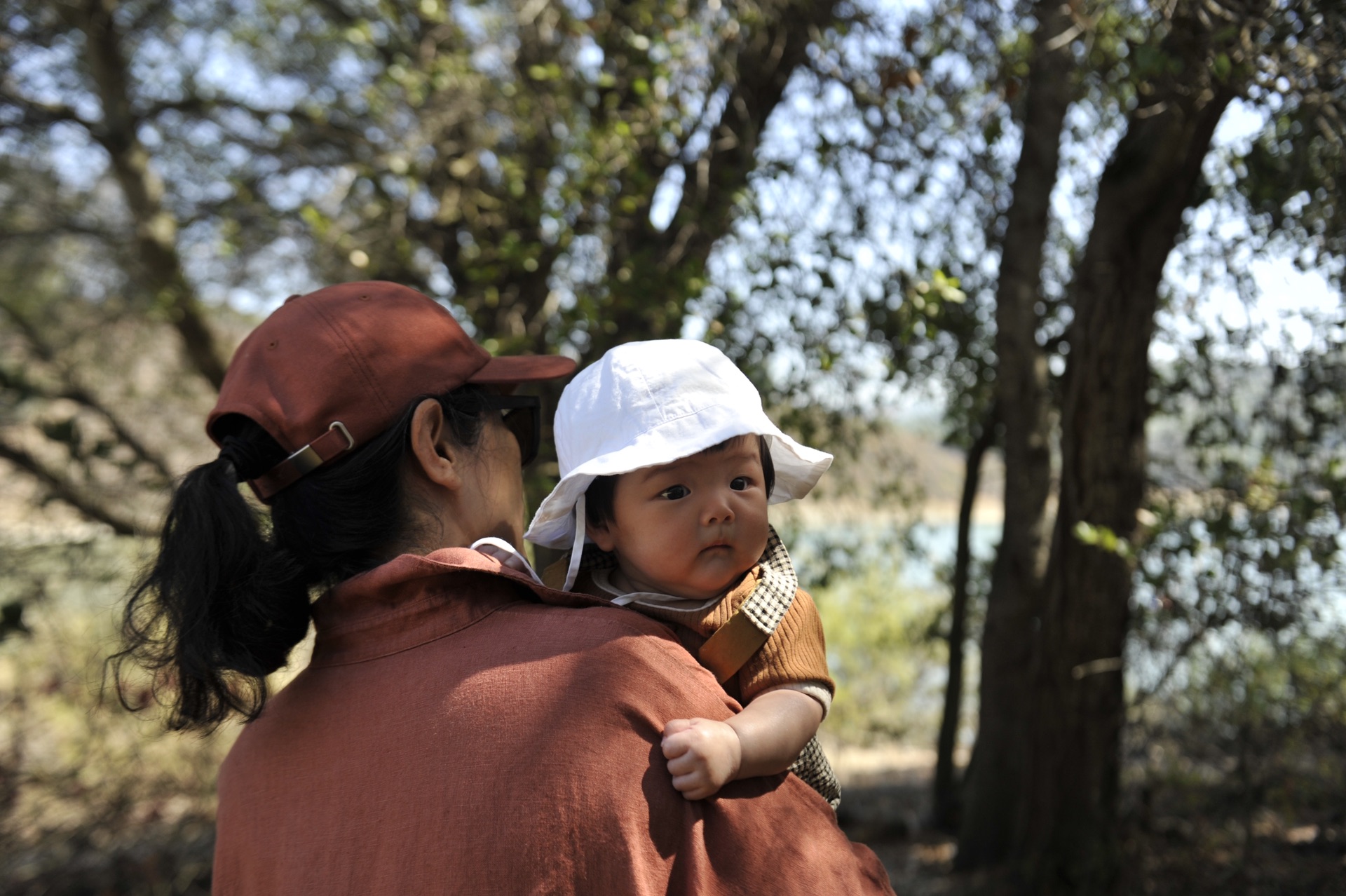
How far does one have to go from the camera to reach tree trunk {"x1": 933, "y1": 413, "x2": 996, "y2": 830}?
675 centimetres

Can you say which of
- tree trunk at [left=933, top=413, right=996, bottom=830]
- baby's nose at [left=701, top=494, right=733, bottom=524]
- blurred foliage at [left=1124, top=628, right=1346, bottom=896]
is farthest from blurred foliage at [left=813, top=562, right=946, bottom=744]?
baby's nose at [left=701, top=494, right=733, bottom=524]

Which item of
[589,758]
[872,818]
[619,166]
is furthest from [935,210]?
[589,758]

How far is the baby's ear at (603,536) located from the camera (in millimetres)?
1685

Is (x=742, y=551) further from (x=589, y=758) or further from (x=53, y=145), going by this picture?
(x=53, y=145)

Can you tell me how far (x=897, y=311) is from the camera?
14.3ft

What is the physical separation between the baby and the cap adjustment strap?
1.06 ft

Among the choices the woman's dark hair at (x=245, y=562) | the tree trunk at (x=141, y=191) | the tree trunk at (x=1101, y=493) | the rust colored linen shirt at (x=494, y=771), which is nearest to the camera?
the rust colored linen shirt at (x=494, y=771)

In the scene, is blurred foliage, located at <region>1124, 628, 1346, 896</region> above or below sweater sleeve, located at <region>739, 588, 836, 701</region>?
below

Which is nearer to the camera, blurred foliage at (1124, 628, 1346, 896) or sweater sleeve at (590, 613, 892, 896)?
sweater sleeve at (590, 613, 892, 896)

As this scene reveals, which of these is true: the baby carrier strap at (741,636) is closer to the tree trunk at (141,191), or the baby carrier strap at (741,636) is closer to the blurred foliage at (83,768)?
the blurred foliage at (83,768)

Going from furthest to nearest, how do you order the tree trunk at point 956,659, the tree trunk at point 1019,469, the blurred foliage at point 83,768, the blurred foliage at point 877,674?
1. the blurred foliage at point 877,674
2. the tree trunk at point 956,659
3. the blurred foliage at point 83,768
4. the tree trunk at point 1019,469

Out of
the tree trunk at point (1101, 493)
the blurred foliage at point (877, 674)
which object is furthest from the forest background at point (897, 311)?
the blurred foliage at point (877, 674)

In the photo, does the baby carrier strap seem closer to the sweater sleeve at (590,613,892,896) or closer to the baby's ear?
the sweater sleeve at (590,613,892,896)

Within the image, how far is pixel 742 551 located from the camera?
1.59m
